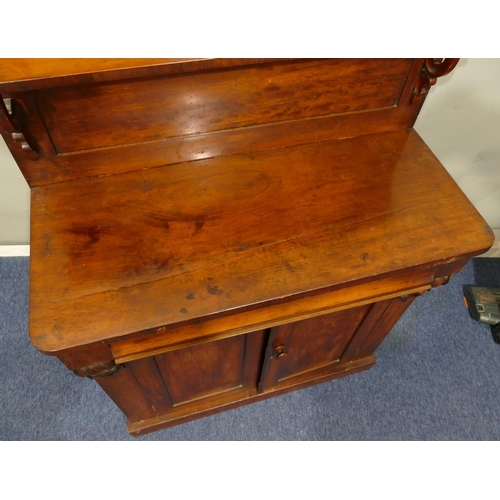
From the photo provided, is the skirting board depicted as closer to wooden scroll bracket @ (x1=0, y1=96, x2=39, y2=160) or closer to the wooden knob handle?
wooden scroll bracket @ (x1=0, y1=96, x2=39, y2=160)

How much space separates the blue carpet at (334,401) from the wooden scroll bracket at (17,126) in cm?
93

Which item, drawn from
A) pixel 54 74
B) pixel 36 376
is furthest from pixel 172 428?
pixel 54 74

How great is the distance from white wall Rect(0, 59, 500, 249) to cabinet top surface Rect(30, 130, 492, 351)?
1.16 ft

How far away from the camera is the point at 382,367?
148 centimetres

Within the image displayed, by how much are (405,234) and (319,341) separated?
0.43m

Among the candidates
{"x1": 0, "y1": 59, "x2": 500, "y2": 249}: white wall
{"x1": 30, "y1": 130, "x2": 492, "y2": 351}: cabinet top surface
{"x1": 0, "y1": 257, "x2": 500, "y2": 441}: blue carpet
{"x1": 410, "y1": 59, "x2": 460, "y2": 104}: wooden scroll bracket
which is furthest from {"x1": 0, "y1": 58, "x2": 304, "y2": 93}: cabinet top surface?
{"x1": 0, "y1": 257, "x2": 500, "y2": 441}: blue carpet

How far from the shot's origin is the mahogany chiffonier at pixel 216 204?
702mm

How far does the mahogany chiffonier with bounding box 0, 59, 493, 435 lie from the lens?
702mm

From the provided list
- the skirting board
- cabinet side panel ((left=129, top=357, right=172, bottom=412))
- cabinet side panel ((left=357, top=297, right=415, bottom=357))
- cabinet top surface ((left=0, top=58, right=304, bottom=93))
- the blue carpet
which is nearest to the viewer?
cabinet top surface ((left=0, top=58, right=304, bottom=93))

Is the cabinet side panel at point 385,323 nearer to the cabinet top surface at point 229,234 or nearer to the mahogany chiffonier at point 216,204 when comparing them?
the mahogany chiffonier at point 216,204

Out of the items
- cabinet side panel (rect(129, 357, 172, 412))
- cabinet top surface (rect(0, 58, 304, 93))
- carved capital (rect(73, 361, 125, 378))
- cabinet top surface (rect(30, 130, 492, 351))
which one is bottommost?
cabinet side panel (rect(129, 357, 172, 412))

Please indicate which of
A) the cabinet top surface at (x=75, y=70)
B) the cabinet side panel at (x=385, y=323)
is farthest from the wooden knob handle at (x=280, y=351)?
the cabinet top surface at (x=75, y=70)

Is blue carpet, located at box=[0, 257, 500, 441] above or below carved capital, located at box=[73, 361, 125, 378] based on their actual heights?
below

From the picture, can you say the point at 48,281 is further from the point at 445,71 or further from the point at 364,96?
the point at 445,71
